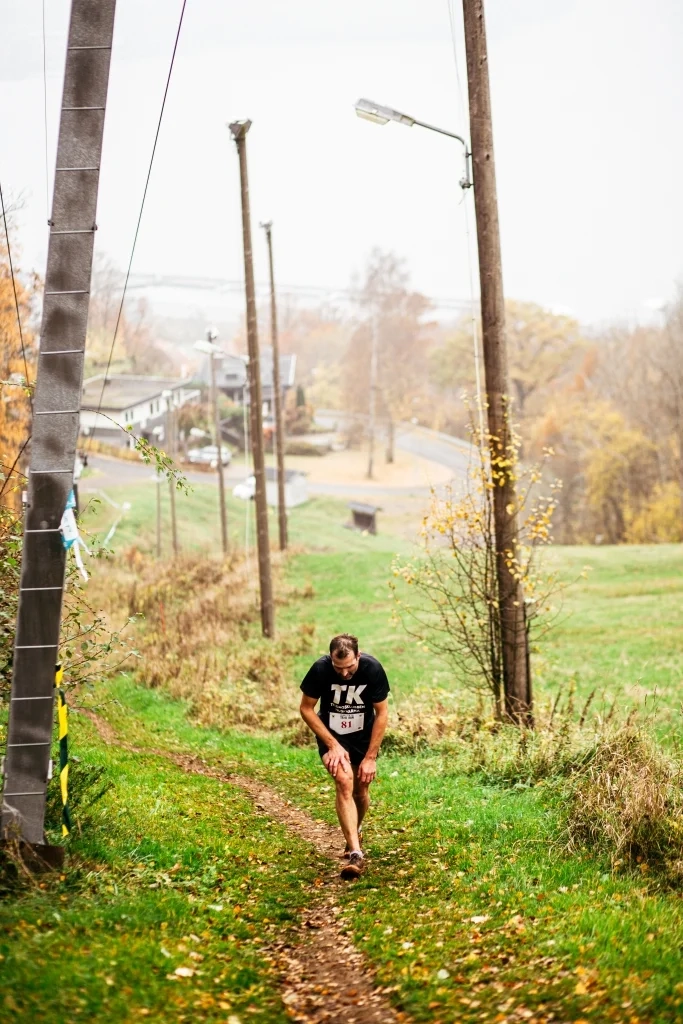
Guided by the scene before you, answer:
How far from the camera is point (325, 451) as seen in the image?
69188 millimetres

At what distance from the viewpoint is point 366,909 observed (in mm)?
6613

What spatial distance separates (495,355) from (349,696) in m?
5.15

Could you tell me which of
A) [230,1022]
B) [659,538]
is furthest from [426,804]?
[659,538]

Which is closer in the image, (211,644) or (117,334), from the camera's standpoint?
(211,644)

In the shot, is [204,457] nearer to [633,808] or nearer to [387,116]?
[387,116]

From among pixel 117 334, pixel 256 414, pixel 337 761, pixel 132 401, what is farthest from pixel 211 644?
pixel 117 334

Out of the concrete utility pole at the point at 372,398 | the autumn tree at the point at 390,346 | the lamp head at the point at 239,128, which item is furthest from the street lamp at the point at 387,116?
the autumn tree at the point at 390,346

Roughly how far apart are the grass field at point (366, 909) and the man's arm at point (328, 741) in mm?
877

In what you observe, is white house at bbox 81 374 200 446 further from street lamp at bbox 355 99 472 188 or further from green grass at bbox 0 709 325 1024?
green grass at bbox 0 709 325 1024

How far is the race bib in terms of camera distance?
24.0 feet

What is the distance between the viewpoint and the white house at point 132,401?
2112 inches

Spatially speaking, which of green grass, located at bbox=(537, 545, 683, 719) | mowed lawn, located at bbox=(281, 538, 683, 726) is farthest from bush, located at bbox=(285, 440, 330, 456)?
green grass, located at bbox=(537, 545, 683, 719)

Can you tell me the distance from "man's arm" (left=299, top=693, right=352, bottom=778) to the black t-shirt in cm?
8

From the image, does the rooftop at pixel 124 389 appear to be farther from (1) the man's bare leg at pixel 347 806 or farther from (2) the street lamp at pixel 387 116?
(1) the man's bare leg at pixel 347 806
